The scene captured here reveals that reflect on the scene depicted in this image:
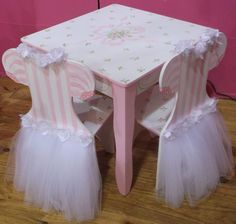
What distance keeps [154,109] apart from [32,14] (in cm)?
111

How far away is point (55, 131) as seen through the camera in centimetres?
138

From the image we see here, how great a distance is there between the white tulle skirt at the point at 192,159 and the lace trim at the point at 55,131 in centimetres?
28

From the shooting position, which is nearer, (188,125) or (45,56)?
(45,56)

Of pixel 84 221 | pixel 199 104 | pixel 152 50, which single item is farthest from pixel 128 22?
pixel 84 221

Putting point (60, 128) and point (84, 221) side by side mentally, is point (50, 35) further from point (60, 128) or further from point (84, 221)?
point (84, 221)

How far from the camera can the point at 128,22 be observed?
5.36ft

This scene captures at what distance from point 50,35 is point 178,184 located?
0.80 m

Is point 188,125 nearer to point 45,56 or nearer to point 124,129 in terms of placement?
point 124,129

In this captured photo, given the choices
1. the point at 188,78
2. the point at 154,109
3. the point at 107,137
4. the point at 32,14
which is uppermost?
the point at 188,78

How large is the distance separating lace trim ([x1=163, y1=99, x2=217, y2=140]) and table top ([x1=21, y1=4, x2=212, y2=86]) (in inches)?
9.2

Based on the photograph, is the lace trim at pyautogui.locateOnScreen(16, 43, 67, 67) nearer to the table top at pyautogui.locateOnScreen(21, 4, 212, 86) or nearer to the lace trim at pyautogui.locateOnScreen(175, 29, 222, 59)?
the table top at pyautogui.locateOnScreen(21, 4, 212, 86)

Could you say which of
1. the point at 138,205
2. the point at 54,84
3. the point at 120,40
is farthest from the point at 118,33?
the point at 138,205

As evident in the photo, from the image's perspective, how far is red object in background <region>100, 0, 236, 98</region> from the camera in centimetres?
191

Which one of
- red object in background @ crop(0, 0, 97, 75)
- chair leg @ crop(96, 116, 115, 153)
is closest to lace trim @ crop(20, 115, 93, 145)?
chair leg @ crop(96, 116, 115, 153)
